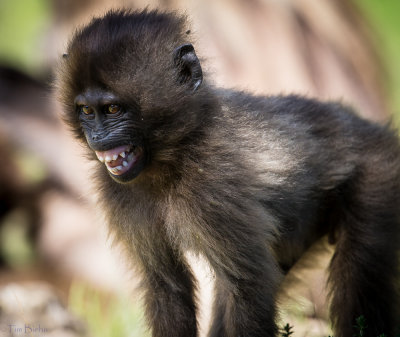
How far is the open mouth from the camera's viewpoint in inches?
178

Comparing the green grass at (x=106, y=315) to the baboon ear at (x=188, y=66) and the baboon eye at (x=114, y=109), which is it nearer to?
the baboon eye at (x=114, y=109)

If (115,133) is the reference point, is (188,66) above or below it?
above

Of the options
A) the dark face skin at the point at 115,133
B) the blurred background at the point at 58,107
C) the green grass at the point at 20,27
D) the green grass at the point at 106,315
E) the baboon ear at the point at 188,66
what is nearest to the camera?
the dark face skin at the point at 115,133

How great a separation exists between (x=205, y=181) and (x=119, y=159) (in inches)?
23.5

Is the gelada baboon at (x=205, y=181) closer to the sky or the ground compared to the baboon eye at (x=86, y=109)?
closer to the ground

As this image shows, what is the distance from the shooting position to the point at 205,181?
14.9ft

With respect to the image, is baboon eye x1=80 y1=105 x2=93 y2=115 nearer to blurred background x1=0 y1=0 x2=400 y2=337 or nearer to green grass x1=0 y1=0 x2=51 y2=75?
blurred background x1=0 y1=0 x2=400 y2=337

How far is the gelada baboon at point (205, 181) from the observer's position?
4512 millimetres

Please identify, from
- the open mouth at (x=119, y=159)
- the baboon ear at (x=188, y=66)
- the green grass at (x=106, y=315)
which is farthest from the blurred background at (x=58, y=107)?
the baboon ear at (x=188, y=66)

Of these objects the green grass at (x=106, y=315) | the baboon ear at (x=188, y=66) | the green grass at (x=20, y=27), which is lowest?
the green grass at (x=106, y=315)

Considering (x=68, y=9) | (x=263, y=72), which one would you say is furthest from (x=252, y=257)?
(x=68, y=9)

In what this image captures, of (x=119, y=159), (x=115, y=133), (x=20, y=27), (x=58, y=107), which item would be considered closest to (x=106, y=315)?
(x=58, y=107)

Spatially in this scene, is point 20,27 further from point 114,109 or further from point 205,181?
point 205,181

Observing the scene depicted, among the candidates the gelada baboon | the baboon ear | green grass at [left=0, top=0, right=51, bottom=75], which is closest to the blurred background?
the gelada baboon
